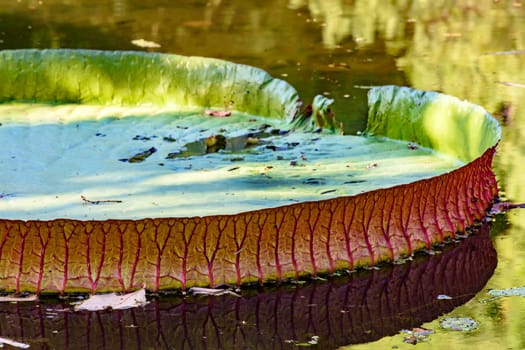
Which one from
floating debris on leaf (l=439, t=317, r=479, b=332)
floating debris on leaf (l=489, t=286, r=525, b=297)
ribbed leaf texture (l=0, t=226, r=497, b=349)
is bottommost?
ribbed leaf texture (l=0, t=226, r=497, b=349)

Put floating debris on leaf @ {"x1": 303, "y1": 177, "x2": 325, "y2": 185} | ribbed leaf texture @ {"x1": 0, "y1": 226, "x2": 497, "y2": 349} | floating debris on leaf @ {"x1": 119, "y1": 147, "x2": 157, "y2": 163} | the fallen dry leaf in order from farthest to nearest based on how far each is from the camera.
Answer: floating debris on leaf @ {"x1": 119, "y1": 147, "x2": 157, "y2": 163} < floating debris on leaf @ {"x1": 303, "y1": 177, "x2": 325, "y2": 185} < the fallen dry leaf < ribbed leaf texture @ {"x1": 0, "y1": 226, "x2": 497, "y2": 349}

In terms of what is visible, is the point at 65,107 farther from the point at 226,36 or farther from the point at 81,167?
the point at 226,36

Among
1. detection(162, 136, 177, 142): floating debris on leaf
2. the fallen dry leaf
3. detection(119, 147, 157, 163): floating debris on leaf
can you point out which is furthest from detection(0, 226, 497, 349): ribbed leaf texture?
detection(162, 136, 177, 142): floating debris on leaf

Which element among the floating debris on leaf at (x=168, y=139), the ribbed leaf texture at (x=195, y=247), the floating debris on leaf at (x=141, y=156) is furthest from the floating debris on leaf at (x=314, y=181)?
the floating debris on leaf at (x=168, y=139)

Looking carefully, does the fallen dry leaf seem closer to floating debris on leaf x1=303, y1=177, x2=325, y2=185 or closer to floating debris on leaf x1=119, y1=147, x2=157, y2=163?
floating debris on leaf x1=303, y1=177, x2=325, y2=185

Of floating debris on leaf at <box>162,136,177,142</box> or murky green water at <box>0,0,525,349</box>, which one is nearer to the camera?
floating debris on leaf at <box>162,136,177,142</box>

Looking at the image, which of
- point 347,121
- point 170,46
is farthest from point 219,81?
point 170,46
